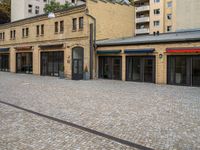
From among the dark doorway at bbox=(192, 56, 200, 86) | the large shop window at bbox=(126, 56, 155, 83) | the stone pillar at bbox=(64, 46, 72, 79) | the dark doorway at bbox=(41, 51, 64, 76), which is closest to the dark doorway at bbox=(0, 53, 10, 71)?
the dark doorway at bbox=(41, 51, 64, 76)

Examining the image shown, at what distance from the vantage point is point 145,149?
5.73 meters

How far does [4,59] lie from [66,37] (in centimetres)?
1846

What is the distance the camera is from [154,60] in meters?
22.3

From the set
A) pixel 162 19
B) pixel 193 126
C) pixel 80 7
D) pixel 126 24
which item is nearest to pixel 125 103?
pixel 193 126

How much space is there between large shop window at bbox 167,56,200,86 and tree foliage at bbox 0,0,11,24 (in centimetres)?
4723

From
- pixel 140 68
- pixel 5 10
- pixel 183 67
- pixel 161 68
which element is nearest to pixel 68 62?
pixel 140 68

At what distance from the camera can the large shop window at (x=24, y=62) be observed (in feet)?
116

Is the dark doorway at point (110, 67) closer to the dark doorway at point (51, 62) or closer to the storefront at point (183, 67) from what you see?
the dark doorway at point (51, 62)

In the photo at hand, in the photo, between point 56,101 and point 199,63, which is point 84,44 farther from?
point 56,101

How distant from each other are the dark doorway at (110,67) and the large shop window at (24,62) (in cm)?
1307

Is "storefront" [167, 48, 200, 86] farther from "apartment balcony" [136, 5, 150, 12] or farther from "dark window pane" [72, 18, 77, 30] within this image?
"apartment balcony" [136, 5, 150, 12]

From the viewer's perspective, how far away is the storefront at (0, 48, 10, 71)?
40594 mm

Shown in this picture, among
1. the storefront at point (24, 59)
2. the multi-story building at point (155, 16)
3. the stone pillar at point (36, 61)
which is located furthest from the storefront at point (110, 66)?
the multi-story building at point (155, 16)

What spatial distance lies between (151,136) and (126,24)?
2745 cm
